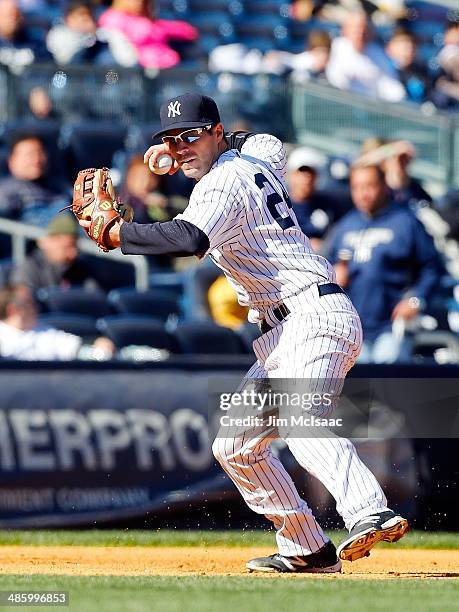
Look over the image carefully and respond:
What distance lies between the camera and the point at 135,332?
8.81 metres

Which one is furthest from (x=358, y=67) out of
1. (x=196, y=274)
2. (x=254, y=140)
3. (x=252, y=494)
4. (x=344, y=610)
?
(x=344, y=610)

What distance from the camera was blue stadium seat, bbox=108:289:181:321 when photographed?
9.53 meters

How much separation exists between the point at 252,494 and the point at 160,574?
54 cm

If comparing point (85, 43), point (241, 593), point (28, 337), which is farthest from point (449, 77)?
point (241, 593)

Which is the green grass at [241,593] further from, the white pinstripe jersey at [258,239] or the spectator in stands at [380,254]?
the spectator in stands at [380,254]

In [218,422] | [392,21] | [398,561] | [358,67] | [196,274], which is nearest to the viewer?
[398,561]

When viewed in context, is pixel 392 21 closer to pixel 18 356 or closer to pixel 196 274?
pixel 196 274

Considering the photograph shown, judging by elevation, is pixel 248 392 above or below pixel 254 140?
below

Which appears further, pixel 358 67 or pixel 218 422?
pixel 358 67

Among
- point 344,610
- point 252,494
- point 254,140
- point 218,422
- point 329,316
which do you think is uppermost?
point 254,140

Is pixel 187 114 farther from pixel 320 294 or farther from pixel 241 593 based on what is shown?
pixel 241 593

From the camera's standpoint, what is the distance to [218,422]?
25.3 feet

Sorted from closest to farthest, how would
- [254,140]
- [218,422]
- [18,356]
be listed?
1. [254,140]
2. [218,422]
3. [18,356]

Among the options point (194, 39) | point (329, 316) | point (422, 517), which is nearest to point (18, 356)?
point (422, 517)
